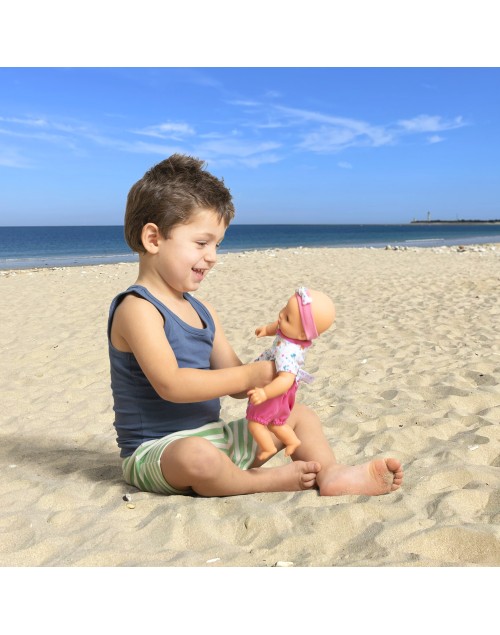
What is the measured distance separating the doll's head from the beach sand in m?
0.64

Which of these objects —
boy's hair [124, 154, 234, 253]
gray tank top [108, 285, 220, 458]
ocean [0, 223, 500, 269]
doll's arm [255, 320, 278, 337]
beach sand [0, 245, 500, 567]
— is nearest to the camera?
beach sand [0, 245, 500, 567]

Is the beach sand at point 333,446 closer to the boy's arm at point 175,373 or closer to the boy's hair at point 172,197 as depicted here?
the boy's arm at point 175,373

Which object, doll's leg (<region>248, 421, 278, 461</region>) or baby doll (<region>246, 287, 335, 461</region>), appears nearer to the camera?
baby doll (<region>246, 287, 335, 461</region>)

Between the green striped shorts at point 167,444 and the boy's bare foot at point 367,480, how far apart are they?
38 cm

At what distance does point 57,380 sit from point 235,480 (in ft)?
→ 8.85

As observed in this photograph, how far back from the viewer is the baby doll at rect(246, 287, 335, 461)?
204 centimetres

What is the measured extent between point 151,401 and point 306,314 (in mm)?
786

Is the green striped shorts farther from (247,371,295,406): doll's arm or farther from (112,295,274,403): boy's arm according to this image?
(247,371,295,406): doll's arm

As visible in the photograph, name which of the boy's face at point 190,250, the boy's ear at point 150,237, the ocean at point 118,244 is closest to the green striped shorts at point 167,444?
the boy's face at point 190,250

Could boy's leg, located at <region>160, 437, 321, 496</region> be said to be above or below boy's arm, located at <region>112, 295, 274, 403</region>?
below

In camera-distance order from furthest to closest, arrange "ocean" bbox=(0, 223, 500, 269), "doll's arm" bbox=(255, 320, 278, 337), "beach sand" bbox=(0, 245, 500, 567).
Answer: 1. "ocean" bbox=(0, 223, 500, 269)
2. "doll's arm" bbox=(255, 320, 278, 337)
3. "beach sand" bbox=(0, 245, 500, 567)

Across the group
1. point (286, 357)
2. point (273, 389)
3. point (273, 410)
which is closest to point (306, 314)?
point (286, 357)

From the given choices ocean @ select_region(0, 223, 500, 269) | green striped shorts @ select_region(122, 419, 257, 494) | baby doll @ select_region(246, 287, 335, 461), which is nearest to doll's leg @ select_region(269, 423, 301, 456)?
baby doll @ select_region(246, 287, 335, 461)

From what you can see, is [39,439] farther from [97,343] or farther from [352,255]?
[352,255]
